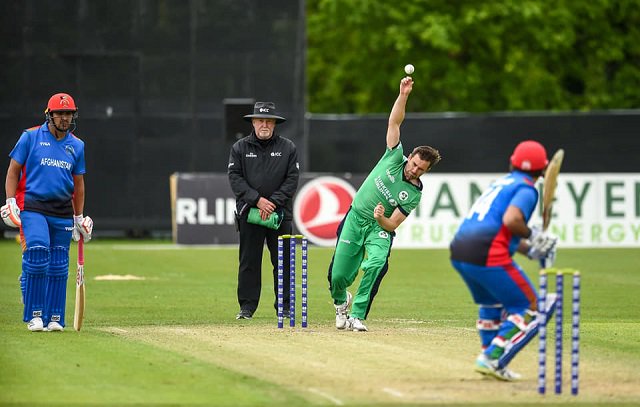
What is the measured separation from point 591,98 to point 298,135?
1626 cm

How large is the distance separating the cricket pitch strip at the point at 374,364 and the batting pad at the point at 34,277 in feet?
2.45

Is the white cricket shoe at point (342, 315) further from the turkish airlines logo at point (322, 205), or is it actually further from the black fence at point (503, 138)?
the black fence at point (503, 138)

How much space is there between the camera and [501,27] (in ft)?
130

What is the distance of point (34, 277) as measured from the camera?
12.3 metres

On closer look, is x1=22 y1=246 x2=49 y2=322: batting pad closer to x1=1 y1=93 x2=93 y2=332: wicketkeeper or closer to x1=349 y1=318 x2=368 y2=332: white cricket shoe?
x1=1 y1=93 x2=93 y2=332: wicketkeeper

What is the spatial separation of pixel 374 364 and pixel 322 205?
606 inches

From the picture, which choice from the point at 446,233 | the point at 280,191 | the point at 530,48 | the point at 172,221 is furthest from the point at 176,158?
the point at 530,48

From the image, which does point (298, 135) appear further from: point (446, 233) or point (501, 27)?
point (501, 27)

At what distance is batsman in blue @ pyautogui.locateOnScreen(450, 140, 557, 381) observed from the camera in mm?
9539

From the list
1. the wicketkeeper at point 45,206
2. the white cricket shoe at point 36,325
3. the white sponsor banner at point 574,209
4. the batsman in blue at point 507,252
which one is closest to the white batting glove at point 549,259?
the batsman in blue at point 507,252

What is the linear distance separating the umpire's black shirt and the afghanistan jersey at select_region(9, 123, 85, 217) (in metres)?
1.98

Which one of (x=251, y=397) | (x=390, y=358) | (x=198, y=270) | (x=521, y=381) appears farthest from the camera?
(x=198, y=270)

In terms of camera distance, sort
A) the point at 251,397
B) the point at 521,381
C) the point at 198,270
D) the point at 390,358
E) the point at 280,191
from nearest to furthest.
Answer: the point at 251,397, the point at 521,381, the point at 390,358, the point at 280,191, the point at 198,270

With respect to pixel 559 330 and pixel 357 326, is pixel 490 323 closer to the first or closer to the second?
pixel 559 330
